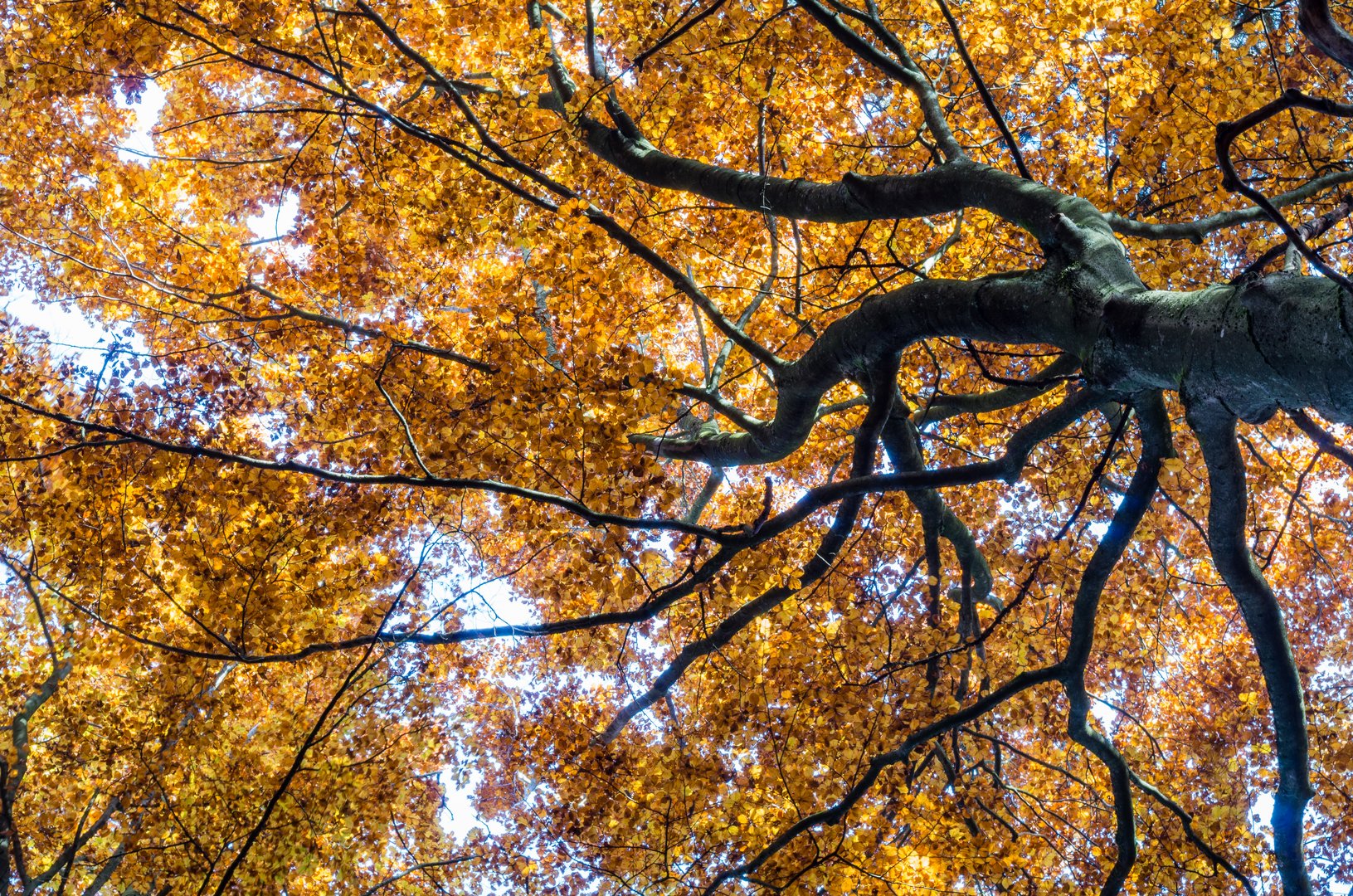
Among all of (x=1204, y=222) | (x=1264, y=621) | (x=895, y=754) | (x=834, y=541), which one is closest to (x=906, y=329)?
(x=1204, y=222)

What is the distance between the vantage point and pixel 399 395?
21.2 ft

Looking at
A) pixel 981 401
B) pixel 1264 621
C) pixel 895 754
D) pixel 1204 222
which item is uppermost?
pixel 981 401

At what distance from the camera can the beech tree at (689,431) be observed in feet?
14.0

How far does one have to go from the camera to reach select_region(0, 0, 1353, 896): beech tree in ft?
14.0

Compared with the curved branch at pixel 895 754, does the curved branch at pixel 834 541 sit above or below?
above

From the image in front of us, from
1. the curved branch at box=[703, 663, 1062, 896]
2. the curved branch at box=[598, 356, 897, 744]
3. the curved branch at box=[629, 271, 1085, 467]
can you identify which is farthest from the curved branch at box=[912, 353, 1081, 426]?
the curved branch at box=[703, 663, 1062, 896]

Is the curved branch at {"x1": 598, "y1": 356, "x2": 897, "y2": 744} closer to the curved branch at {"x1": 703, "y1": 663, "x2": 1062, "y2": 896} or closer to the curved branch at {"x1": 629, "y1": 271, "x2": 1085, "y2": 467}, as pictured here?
the curved branch at {"x1": 629, "y1": 271, "x2": 1085, "y2": 467}

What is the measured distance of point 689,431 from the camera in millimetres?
6316

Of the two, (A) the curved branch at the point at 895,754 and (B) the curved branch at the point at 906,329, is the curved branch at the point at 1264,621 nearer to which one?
(B) the curved branch at the point at 906,329

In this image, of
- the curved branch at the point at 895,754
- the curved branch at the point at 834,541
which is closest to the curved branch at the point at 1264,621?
the curved branch at the point at 895,754

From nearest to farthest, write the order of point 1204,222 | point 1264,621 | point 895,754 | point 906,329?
point 1264,621 < point 906,329 < point 1204,222 < point 895,754

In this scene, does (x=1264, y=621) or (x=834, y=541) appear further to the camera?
(x=834, y=541)

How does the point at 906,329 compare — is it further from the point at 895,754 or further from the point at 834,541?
the point at 895,754

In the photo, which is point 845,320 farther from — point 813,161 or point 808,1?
point 813,161
